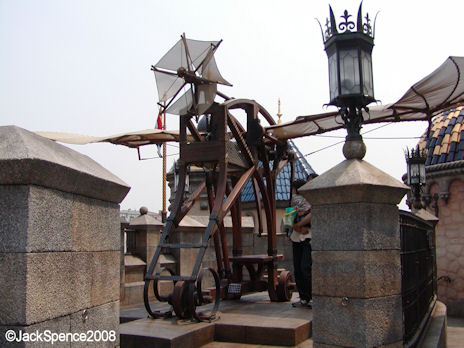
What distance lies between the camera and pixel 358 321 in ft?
15.0

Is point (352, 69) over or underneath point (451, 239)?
over

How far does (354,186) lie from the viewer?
4609mm

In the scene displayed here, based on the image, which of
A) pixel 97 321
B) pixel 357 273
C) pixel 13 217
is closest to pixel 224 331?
pixel 357 273

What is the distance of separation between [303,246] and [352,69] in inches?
142

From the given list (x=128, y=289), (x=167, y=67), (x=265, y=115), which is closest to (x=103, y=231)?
(x=167, y=67)

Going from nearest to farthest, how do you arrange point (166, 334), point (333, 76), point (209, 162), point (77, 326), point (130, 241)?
point (77, 326)
point (333, 76)
point (166, 334)
point (209, 162)
point (130, 241)

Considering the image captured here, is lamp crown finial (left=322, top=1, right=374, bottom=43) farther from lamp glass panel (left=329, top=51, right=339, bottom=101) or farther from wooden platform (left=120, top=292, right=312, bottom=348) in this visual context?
wooden platform (left=120, top=292, right=312, bottom=348)

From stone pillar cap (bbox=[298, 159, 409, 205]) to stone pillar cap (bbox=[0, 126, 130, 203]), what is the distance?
201 centimetres

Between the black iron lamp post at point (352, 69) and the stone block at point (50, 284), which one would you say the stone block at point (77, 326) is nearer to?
the stone block at point (50, 284)

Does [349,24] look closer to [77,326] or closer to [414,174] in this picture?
[77,326]

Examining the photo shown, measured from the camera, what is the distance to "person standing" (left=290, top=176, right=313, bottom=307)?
25.4ft

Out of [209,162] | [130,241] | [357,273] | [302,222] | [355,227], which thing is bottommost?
[357,273]

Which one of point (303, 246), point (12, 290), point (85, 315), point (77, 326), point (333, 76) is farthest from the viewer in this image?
point (303, 246)

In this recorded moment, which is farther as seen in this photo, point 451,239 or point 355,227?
point 451,239
